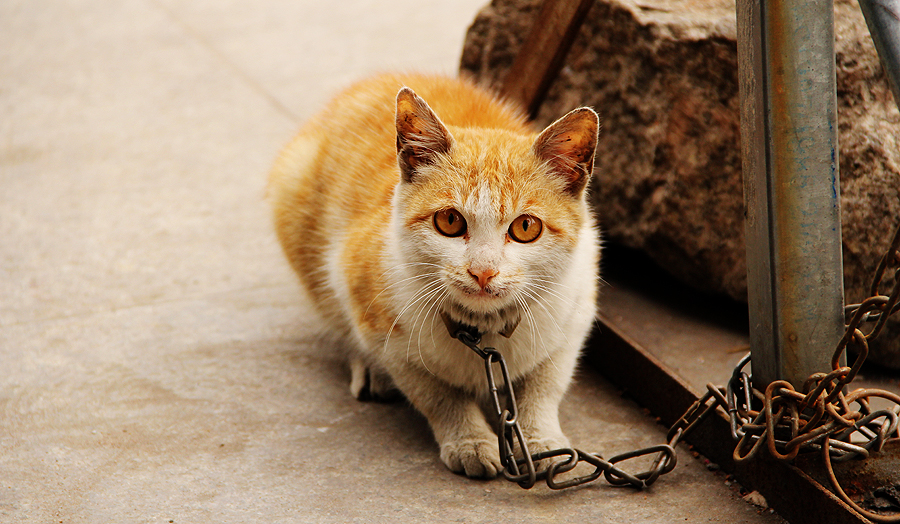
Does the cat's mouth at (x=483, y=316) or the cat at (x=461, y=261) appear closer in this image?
the cat at (x=461, y=261)

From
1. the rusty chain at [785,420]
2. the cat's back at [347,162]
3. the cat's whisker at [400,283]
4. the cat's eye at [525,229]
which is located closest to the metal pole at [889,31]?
the rusty chain at [785,420]

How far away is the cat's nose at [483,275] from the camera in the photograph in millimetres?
1882

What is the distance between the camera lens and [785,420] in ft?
6.20

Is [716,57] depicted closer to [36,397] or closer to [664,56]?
[664,56]

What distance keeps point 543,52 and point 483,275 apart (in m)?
1.45

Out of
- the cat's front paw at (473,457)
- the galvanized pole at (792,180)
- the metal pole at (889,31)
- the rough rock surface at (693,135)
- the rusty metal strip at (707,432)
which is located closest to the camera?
the metal pole at (889,31)

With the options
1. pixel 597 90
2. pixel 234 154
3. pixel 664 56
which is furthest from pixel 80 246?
pixel 664 56

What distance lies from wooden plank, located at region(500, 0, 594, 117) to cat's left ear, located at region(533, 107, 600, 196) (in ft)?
3.15

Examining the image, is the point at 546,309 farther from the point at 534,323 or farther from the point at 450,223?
the point at 450,223

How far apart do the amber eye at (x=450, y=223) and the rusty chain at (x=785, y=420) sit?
0.29m

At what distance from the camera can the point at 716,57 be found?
274cm

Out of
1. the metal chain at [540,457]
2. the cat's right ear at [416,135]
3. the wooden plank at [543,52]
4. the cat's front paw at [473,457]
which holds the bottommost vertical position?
the cat's front paw at [473,457]

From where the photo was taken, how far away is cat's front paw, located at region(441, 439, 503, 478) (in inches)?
85.3

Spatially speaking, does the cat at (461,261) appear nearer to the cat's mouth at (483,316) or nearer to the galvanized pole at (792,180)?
the cat's mouth at (483,316)
